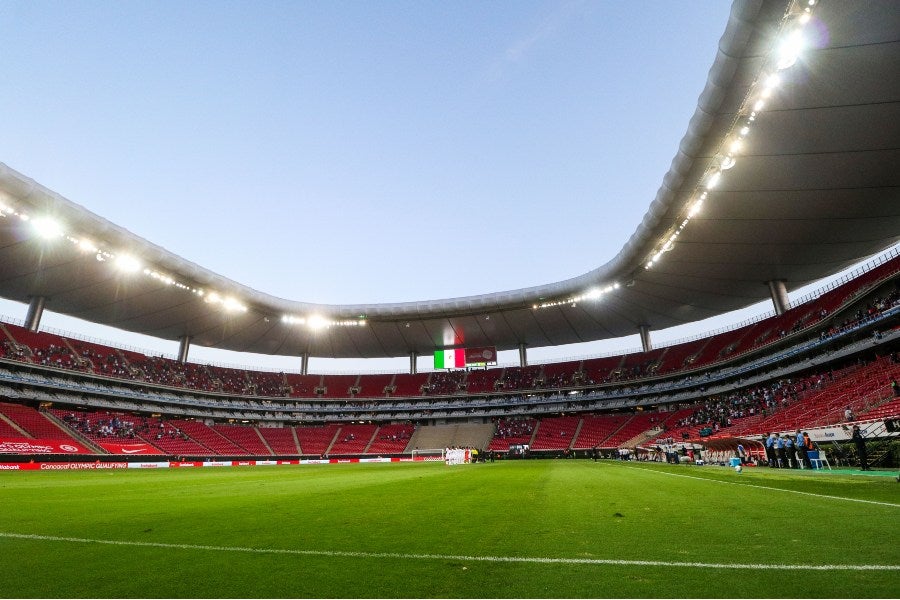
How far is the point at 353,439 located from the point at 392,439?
444cm

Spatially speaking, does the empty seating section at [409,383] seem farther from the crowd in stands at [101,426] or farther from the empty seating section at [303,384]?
the crowd in stands at [101,426]

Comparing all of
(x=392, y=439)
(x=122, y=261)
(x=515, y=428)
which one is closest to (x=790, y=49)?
(x=122, y=261)

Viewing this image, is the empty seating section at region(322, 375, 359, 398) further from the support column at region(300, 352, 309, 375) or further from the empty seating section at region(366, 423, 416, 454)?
the empty seating section at region(366, 423, 416, 454)

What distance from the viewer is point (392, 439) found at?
54.0 metres

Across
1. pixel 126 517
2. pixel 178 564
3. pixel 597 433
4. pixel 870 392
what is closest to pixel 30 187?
pixel 126 517

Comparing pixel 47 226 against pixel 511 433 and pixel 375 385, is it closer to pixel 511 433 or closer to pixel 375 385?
pixel 375 385

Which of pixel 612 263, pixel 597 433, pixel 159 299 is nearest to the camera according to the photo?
pixel 612 263

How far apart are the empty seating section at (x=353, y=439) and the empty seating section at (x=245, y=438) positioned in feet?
23.7

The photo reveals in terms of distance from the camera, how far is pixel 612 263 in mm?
36406

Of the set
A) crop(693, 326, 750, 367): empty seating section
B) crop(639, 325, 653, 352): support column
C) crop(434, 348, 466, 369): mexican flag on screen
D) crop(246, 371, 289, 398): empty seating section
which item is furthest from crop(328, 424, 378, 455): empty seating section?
crop(693, 326, 750, 367): empty seating section

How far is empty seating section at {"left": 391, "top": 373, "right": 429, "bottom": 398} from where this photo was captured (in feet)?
196

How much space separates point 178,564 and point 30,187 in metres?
31.6

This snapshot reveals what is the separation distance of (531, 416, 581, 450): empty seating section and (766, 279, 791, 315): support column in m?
22.0

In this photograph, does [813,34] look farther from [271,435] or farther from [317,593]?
[271,435]
